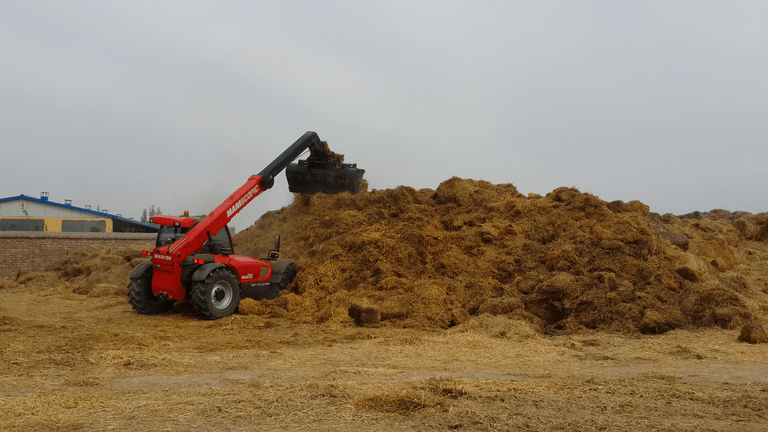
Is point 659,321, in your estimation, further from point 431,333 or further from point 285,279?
point 285,279

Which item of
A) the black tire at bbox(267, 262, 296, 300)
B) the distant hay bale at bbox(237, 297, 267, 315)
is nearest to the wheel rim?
the distant hay bale at bbox(237, 297, 267, 315)

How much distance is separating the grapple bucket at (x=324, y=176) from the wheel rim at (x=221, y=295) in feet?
12.2

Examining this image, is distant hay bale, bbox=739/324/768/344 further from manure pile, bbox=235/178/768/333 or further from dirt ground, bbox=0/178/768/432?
manure pile, bbox=235/178/768/333

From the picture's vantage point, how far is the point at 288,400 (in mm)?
5207

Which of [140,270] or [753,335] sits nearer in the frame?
[753,335]

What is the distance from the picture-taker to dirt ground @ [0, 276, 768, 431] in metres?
4.71

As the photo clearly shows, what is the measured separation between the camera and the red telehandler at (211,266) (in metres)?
10.4

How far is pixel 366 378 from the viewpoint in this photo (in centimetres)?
621

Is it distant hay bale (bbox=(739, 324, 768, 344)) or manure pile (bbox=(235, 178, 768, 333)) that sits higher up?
manure pile (bbox=(235, 178, 768, 333))

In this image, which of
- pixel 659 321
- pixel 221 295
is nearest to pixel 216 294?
pixel 221 295

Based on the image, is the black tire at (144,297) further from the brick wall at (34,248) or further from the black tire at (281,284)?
the brick wall at (34,248)

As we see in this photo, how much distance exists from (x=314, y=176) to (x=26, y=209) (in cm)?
3119

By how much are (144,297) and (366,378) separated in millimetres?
6937

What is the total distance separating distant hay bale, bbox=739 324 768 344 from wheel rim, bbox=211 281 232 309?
9219mm
